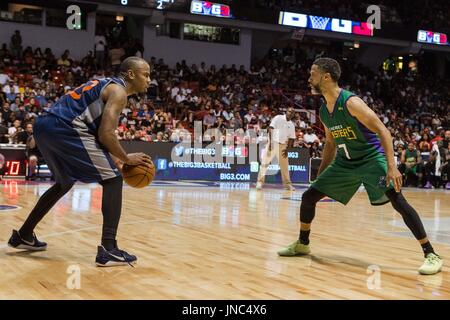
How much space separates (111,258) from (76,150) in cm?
78

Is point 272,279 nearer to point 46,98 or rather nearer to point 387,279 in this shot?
point 387,279

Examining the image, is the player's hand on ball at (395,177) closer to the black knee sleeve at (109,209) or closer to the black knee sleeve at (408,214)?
the black knee sleeve at (408,214)

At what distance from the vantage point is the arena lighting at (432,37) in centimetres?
2766

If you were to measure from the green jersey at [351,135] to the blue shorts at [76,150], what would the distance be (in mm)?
1662

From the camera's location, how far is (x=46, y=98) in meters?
17.3

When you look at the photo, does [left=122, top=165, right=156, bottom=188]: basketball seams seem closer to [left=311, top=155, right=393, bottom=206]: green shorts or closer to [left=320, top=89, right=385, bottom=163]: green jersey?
[left=311, top=155, right=393, bottom=206]: green shorts

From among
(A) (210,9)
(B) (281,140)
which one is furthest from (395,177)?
(A) (210,9)

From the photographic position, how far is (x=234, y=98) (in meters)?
21.9

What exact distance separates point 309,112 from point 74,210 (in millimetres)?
15824

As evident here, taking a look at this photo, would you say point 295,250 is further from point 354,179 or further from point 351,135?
point 351,135

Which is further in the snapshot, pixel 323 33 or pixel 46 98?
pixel 323 33

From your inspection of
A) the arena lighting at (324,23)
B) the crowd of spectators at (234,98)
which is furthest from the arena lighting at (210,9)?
the arena lighting at (324,23)
